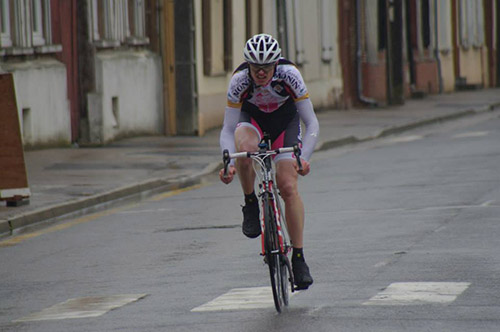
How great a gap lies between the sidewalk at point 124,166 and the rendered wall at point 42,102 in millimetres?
326

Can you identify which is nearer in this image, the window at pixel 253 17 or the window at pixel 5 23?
the window at pixel 5 23

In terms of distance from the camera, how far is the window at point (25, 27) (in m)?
22.5

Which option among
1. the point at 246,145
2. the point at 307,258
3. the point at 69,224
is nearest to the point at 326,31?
the point at 69,224

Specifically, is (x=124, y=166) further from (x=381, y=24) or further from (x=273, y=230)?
(x=381, y=24)

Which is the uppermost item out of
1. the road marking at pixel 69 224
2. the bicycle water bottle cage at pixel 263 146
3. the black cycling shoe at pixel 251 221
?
the bicycle water bottle cage at pixel 263 146

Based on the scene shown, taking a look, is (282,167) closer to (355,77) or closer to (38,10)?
(38,10)

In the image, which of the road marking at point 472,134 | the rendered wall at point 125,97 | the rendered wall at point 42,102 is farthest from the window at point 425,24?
the rendered wall at point 42,102

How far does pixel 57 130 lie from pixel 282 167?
15.1m

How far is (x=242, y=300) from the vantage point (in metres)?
9.20

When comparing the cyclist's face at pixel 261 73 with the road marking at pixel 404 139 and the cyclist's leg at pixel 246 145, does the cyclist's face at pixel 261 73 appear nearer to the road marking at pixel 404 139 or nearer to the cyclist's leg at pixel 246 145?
the cyclist's leg at pixel 246 145

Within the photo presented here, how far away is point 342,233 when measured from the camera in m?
12.6

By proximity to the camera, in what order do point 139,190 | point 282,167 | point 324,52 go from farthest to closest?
point 324,52
point 139,190
point 282,167

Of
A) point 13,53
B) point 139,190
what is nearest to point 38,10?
point 13,53

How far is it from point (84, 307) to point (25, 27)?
1414cm
